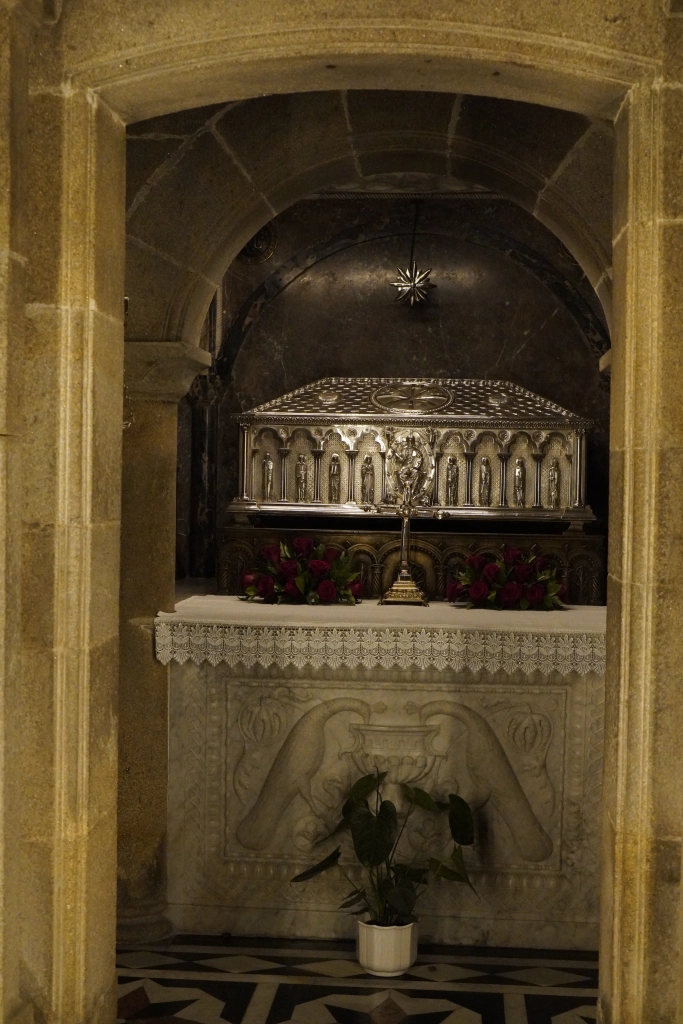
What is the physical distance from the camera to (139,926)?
4.86m

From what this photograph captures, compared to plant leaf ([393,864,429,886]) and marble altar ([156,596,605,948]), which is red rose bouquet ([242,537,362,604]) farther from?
plant leaf ([393,864,429,886])

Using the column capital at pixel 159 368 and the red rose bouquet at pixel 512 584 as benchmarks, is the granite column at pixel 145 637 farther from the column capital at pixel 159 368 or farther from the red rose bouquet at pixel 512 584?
the red rose bouquet at pixel 512 584

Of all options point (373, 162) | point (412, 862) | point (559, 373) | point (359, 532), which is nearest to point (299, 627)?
point (412, 862)

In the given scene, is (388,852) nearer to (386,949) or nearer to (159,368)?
(386,949)

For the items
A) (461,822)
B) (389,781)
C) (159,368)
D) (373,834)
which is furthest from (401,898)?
(159,368)

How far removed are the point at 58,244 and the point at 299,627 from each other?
2.16m

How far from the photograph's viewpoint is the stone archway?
2990mm

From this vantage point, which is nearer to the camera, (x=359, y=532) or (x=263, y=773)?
(x=263, y=773)

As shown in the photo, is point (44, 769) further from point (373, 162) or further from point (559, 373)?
point (559, 373)

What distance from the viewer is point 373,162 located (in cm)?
505

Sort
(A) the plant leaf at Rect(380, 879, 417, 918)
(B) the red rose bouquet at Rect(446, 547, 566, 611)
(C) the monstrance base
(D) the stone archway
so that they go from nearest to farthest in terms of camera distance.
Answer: (D) the stone archway
(A) the plant leaf at Rect(380, 879, 417, 918)
(B) the red rose bouquet at Rect(446, 547, 566, 611)
(C) the monstrance base

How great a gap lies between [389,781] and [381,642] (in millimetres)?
593

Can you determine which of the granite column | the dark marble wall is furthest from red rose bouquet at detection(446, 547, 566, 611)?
the dark marble wall

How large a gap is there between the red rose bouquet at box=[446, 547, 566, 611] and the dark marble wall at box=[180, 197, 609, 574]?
1.75 m
